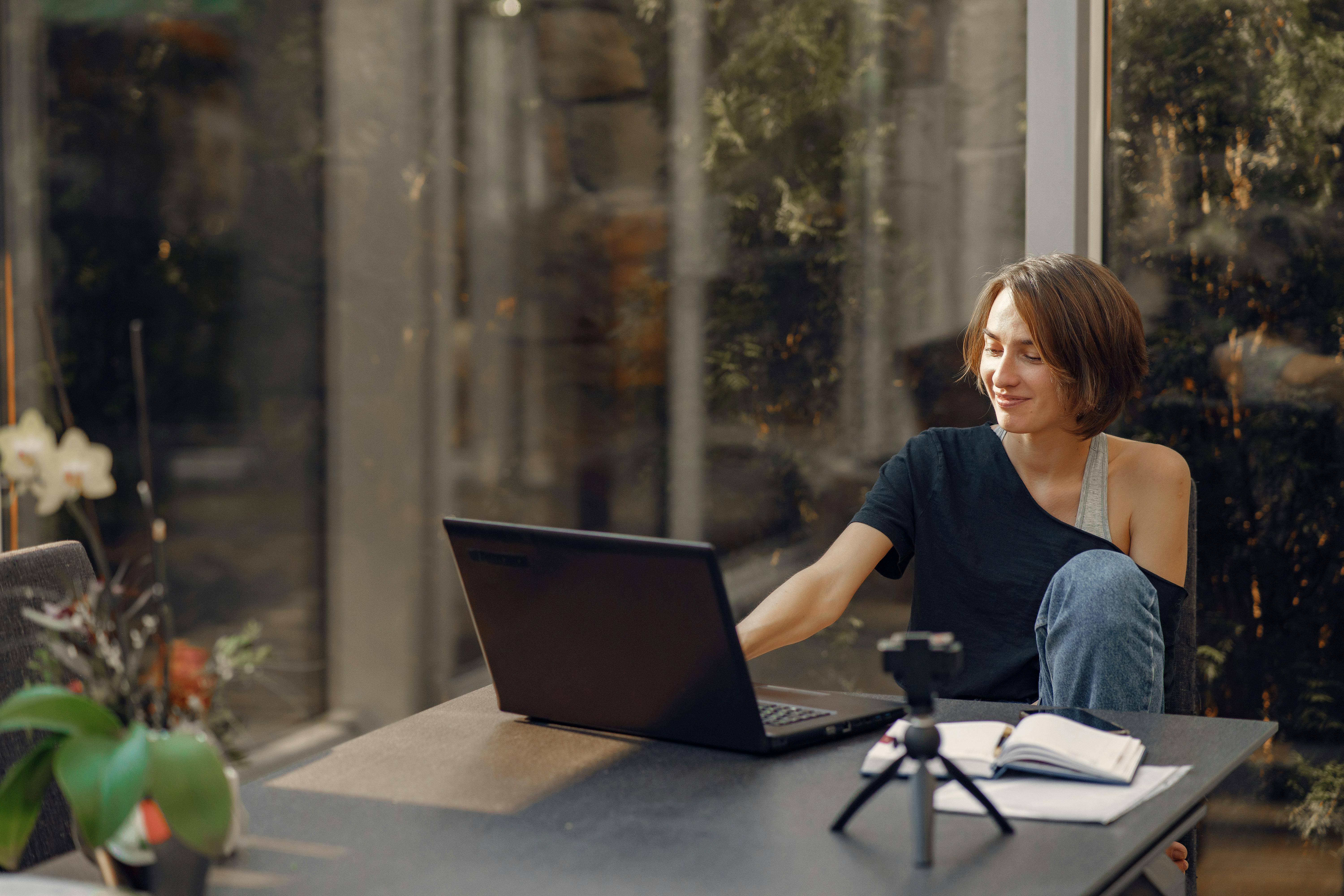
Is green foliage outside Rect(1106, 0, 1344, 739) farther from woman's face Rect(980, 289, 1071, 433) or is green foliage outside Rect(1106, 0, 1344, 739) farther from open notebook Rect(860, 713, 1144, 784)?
open notebook Rect(860, 713, 1144, 784)

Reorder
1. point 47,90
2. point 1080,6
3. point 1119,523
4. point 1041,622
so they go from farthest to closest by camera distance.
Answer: point 47,90
point 1080,6
point 1119,523
point 1041,622

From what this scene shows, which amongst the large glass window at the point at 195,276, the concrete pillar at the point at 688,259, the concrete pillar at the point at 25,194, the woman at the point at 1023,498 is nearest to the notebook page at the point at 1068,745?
the woman at the point at 1023,498

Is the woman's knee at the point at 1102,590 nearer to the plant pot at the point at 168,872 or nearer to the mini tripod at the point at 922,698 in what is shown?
the mini tripod at the point at 922,698

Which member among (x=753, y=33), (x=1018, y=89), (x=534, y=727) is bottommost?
(x=534, y=727)

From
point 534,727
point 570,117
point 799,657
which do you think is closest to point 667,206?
point 570,117

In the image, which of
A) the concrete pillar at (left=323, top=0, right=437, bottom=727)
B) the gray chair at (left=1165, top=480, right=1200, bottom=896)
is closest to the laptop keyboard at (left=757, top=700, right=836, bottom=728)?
the gray chair at (left=1165, top=480, right=1200, bottom=896)

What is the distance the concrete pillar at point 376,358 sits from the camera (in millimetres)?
3062

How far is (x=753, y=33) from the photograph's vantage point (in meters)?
2.75

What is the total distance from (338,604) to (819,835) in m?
2.37

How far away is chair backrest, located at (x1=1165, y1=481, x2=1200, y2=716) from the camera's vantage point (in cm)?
177

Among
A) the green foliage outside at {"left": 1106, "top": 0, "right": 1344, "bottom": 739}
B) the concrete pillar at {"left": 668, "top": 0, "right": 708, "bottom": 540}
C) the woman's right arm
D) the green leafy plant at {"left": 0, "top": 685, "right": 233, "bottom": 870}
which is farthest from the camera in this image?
the concrete pillar at {"left": 668, "top": 0, "right": 708, "bottom": 540}

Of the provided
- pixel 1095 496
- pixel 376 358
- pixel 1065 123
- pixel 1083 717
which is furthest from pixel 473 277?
pixel 1083 717

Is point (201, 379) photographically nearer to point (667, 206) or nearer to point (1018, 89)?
point (667, 206)

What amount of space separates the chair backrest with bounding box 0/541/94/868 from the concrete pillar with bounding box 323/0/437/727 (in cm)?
156
